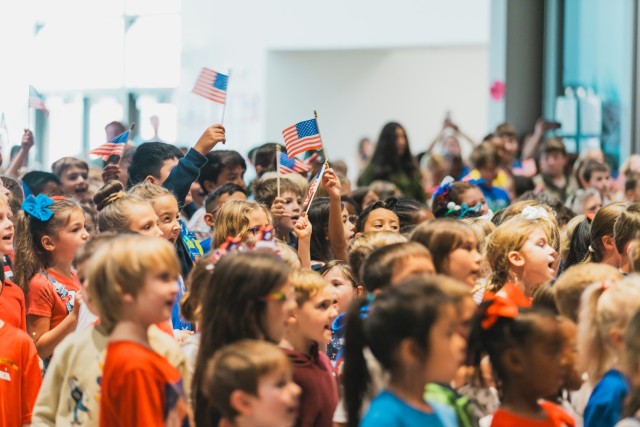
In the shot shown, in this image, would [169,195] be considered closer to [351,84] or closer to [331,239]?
[331,239]

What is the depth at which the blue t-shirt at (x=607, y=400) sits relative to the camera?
148 inches

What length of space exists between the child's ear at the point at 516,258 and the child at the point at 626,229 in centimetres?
46

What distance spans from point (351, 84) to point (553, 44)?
210 inches

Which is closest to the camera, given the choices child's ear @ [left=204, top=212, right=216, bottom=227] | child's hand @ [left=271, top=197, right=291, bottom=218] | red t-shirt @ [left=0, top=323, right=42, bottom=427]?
red t-shirt @ [left=0, top=323, right=42, bottom=427]

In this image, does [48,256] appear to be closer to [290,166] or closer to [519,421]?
[290,166]

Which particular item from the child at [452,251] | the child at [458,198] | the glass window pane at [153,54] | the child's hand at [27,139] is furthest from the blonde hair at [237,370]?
the glass window pane at [153,54]

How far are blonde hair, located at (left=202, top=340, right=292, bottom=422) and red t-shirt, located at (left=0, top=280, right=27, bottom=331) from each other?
187 centimetres

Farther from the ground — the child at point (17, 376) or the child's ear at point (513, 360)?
the child's ear at point (513, 360)

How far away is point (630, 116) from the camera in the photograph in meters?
13.2

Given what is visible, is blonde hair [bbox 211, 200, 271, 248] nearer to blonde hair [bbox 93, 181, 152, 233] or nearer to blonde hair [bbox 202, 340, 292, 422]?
blonde hair [bbox 93, 181, 152, 233]

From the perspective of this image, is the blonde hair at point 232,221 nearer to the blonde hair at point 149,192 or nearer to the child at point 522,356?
the blonde hair at point 149,192

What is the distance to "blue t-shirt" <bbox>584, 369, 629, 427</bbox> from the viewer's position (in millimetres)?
3754

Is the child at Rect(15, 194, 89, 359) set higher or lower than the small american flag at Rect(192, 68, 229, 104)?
lower

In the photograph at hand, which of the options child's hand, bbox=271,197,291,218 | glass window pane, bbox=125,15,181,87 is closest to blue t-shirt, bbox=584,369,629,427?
child's hand, bbox=271,197,291,218
